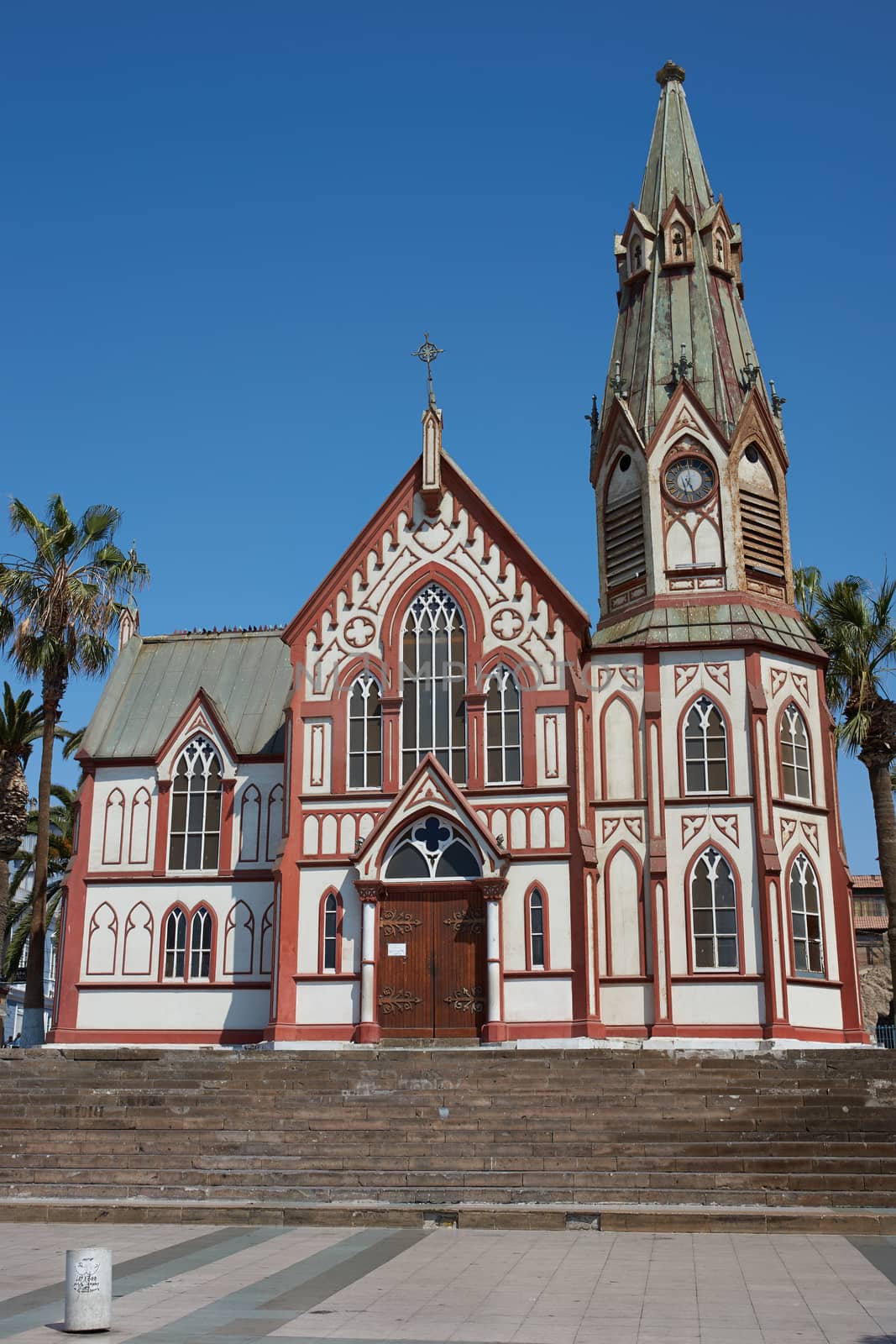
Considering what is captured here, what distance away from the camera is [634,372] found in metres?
38.2

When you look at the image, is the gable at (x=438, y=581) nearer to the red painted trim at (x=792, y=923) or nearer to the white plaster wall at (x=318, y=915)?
the white plaster wall at (x=318, y=915)

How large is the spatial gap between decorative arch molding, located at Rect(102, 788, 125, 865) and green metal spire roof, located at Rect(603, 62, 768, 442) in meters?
16.8

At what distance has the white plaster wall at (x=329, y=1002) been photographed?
3247cm

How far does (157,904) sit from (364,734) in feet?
23.6

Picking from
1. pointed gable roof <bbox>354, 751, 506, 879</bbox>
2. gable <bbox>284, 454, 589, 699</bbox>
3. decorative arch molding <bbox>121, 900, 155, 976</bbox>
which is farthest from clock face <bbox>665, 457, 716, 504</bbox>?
decorative arch molding <bbox>121, 900, 155, 976</bbox>

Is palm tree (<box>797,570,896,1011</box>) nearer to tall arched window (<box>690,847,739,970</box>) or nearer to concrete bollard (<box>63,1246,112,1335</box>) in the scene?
tall arched window (<box>690,847,739,970</box>)

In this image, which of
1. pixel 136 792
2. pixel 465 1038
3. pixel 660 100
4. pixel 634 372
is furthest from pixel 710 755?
pixel 660 100

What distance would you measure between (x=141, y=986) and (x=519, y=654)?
12.7m

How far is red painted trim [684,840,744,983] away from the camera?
104ft

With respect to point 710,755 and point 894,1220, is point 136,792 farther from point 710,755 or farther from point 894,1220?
point 894,1220

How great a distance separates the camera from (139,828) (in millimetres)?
36688

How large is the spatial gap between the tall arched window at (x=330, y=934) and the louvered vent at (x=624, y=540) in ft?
36.4

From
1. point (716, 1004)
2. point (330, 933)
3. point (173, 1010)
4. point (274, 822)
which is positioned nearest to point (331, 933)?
point (330, 933)

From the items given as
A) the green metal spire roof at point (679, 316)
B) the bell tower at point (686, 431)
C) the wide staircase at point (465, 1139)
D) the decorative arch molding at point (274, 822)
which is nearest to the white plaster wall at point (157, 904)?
Answer: the decorative arch molding at point (274, 822)
